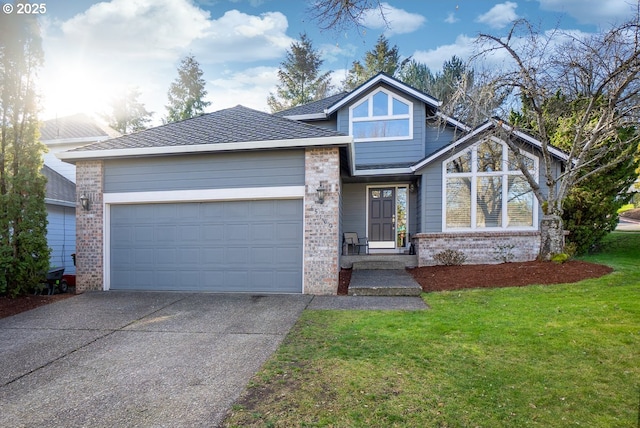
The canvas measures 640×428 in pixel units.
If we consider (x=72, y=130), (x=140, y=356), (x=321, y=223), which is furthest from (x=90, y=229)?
(x=72, y=130)

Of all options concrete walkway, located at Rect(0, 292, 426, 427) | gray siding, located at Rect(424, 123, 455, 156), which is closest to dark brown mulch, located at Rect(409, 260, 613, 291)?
concrete walkway, located at Rect(0, 292, 426, 427)

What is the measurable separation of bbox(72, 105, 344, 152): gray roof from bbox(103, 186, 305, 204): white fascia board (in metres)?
1.11

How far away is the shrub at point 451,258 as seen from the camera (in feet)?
30.8

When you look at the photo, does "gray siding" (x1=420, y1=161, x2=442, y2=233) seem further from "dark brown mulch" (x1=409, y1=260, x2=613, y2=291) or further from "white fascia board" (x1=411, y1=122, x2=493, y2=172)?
"dark brown mulch" (x1=409, y1=260, x2=613, y2=291)

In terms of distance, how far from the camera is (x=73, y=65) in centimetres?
852

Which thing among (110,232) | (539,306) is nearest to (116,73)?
(110,232)

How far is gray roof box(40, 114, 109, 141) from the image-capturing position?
14.9m

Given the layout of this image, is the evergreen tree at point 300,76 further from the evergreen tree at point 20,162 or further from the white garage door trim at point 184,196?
the evergreen tree at point 20,162

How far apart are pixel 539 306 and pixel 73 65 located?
12079mm

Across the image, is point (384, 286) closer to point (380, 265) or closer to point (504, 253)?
point (380, 265)

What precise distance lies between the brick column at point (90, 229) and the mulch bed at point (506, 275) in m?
5.93

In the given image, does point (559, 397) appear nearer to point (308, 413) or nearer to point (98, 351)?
point (308, 413)

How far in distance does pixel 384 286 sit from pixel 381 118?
6.45m

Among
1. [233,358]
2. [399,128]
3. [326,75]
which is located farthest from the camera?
[326,75]
